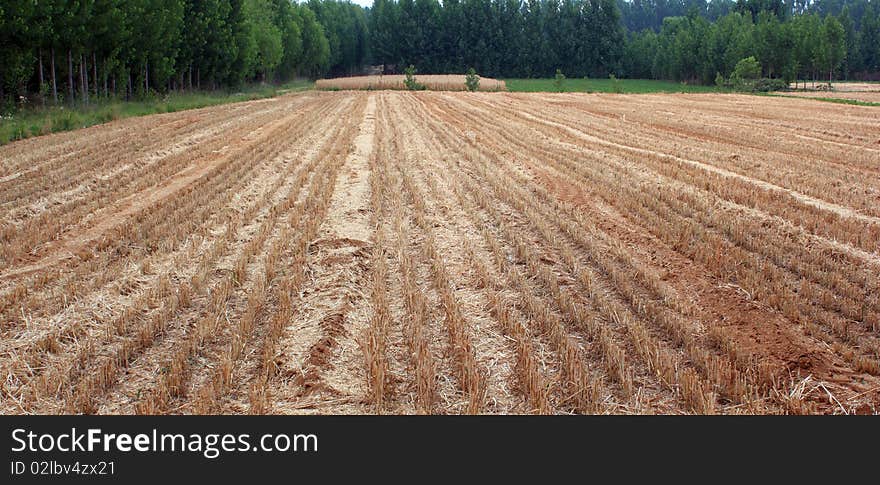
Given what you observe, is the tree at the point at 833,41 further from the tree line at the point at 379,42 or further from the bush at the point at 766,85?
the bush at the point at 766,85

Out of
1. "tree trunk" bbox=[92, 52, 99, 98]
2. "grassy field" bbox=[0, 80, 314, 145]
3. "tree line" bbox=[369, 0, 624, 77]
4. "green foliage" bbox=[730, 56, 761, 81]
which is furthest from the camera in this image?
"tree line" bbox=[369, 0, 624, 77]

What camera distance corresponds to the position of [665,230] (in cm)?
797

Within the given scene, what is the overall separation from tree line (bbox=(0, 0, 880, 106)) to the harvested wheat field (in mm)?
17259

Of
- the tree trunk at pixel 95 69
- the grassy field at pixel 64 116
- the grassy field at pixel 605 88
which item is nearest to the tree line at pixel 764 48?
the grassy field at pixel 605 88

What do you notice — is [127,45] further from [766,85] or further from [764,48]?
[764,48]

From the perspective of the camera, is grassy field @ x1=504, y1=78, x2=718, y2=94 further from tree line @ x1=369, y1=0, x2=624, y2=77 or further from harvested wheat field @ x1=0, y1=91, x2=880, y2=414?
harvested wheat field @ x1=0, y1=91, x2=880, y2=414

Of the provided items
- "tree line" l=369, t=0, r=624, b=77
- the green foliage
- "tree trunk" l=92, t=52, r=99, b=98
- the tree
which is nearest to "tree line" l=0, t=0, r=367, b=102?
"tree trunk" l=92, t=52, r=99, b=98

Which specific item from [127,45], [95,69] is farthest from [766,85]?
[95,69]

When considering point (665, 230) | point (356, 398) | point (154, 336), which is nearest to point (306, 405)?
point (356, 398)

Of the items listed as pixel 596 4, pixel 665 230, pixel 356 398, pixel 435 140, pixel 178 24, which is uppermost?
pixel 596 4

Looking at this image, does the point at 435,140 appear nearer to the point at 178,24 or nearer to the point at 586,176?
the point at 586,176

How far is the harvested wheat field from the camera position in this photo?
13.5 feet

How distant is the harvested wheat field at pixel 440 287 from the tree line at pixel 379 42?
679 inches

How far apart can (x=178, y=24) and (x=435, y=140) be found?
1042 inches
